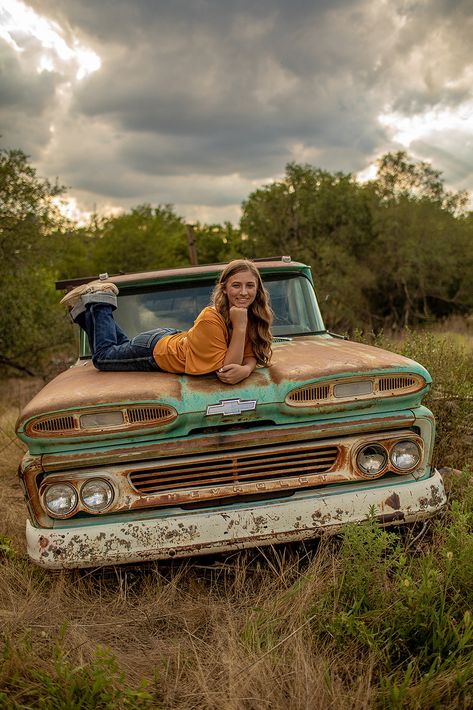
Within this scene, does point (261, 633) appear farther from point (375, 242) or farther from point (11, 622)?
point (375, 242)

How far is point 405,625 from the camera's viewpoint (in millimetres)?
2291

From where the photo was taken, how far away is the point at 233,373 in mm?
2883

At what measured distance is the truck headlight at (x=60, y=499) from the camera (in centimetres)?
278

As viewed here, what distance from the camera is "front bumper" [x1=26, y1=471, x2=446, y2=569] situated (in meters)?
2.69

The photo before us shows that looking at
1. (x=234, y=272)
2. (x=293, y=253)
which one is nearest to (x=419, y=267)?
(x=293, y=253)

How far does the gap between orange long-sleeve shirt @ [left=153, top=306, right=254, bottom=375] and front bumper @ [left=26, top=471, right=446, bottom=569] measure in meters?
0.70

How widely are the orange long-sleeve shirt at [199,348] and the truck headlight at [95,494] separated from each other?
673 millimetres

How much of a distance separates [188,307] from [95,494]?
5.63 feet

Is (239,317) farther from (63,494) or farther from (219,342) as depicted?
(63,494)

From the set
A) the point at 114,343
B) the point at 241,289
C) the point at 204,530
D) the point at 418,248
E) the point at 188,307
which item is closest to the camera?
the point at 204,530

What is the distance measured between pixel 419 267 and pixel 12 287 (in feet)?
46.0

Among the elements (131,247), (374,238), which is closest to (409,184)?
(374,238)

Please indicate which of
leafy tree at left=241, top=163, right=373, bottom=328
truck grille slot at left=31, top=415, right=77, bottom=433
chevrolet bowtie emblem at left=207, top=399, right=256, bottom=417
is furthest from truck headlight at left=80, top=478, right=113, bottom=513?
leafy tree at left=241, top=163, right=373, bottom=328

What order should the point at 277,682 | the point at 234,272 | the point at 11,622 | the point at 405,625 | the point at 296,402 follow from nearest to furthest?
1. the point at 277,682
2. the point at 405,625
3. the point at 11,622
4. the point at 296,402
5. the point at 234,272
